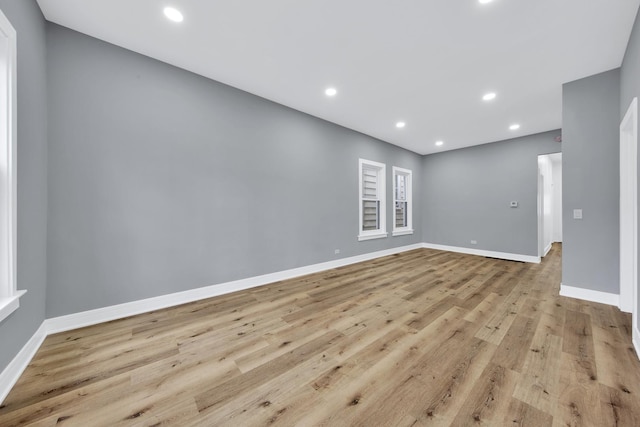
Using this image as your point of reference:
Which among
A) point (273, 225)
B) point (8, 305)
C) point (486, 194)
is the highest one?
point (486, 194)

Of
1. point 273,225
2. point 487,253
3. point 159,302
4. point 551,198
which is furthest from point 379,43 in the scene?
point 551,198

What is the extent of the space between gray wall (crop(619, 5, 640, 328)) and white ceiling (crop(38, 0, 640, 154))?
0.39ft

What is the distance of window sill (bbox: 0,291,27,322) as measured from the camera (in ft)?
4.44

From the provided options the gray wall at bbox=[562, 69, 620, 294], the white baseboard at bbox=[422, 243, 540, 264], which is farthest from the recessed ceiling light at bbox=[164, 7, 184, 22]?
the white baseboard at bbox=[422, 243, 540, 264]

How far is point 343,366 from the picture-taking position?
1.66 meters

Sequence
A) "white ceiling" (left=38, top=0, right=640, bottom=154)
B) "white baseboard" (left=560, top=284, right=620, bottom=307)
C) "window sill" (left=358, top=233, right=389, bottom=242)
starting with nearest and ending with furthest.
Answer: "white ceiling" (left=38, top=0, right=640, bottom=154) < "white baseboard" (left=560, top=284, right=620, bottom=307) < "window sill" (left=358, top=233, right=389, bottom=242)

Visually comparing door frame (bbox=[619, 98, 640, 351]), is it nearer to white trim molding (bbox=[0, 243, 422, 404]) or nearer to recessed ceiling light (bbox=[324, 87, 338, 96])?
recessed ceiling light (bbox=[324, 87, 338, 96])

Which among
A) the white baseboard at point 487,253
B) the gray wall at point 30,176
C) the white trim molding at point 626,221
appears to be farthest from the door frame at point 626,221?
the gray wall at point 30,176

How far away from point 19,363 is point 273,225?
8.34ft

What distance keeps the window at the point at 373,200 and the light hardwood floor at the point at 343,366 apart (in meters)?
2.67

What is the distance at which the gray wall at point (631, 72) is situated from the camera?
1999mm

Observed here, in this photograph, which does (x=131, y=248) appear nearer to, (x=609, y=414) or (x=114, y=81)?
(x=114, y=81)

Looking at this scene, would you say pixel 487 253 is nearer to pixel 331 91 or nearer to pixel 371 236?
pixel 371 236

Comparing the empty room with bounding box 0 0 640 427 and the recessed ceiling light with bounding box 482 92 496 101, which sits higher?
the recessed ceiling light with bounding box 482 92 496 101
